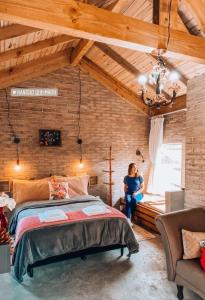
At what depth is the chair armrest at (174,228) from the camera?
2.55m

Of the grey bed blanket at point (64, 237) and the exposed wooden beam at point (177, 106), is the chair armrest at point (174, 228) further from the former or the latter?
the exposed wooden beam at point (177, 106)

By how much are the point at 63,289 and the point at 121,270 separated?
834 millimetres

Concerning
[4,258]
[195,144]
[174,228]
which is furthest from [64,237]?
[195,144]

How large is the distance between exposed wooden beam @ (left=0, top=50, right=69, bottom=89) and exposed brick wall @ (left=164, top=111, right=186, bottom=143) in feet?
9.07

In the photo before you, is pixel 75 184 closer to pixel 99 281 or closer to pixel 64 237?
pixel 64 237

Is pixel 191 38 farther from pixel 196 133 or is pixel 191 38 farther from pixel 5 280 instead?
pixel 5 280

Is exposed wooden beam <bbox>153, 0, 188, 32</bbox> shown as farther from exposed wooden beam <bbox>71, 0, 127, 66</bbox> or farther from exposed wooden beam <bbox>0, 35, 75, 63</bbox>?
exposed wooden beam <bbox>0, 35, 75, 63</bbox>

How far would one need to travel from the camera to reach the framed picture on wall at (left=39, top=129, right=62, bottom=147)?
493cm

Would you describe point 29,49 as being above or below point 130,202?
above

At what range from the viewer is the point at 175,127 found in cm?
534

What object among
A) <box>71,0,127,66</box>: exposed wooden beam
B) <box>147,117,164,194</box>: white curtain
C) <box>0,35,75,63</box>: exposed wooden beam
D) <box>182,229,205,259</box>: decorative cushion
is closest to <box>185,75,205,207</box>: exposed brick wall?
<box>182,229,205,259</box>: decorative cushion

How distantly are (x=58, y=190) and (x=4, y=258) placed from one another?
2418mm

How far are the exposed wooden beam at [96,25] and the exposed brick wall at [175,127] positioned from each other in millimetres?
2459

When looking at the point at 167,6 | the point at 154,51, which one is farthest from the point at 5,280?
the point at 167,6
